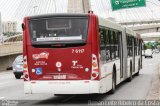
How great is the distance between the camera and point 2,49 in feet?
174

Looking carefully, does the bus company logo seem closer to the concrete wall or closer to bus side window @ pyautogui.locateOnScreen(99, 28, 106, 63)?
bus side window @ pyautogui.locateOnScreen(99, 28, 106, 63)

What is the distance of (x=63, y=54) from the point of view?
14391 mm

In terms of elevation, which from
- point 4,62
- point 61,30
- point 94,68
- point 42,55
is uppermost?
point 61,30

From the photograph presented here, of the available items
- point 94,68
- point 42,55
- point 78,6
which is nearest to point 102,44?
point 94,68

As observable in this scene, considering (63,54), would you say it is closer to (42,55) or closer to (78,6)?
(42,55)

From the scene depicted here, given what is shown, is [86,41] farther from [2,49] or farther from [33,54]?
[2,49]

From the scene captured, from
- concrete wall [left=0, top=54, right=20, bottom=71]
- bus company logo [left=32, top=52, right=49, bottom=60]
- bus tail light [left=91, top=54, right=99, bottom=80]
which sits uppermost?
bus company logo [left=32, top=52, right=49, bottom=60]

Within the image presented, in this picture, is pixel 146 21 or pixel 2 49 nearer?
pixel 2 49

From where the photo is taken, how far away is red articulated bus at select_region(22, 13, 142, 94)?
14.3 m

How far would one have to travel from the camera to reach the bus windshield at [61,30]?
566 inches

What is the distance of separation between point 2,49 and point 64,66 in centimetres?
3929

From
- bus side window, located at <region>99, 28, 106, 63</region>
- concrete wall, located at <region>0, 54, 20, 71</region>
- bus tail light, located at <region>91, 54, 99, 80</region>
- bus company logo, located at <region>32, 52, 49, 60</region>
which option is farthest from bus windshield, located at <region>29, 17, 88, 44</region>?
concrete wall, located at <region>0, 54, 20, 71</region>

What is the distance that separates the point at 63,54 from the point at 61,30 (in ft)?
2.20

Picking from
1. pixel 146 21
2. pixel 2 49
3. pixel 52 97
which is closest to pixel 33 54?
pixel 52 97
